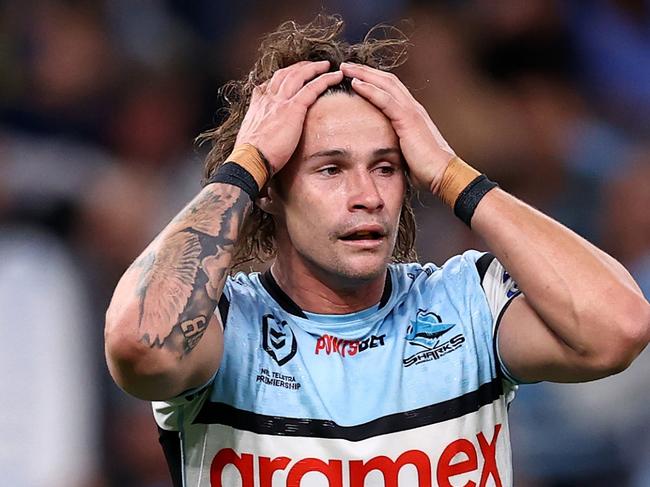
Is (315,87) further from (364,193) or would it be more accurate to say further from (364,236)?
(364,236)

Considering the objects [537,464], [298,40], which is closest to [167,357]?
[298,40]

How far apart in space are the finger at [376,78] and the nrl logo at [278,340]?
806mm

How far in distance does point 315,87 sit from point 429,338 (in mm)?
867

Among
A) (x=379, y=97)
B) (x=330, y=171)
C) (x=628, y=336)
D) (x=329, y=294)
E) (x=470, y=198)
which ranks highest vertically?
(x=379, y=97)

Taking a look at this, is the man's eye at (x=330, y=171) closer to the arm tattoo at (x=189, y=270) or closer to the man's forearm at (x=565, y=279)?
the arm tattoo at (x=189, y=270)

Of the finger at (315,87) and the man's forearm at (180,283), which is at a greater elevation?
the finger at (315,87)

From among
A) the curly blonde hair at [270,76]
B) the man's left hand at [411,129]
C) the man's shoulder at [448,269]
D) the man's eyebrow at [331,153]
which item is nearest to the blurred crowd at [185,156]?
the curly blonde hair at [270,76]

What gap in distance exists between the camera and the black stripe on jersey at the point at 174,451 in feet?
12.2

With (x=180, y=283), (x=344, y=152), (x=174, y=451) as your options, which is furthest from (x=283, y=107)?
(x=174, y=451)

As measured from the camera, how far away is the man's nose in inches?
143

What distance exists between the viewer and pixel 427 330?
12.4 feet

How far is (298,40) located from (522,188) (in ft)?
9.69

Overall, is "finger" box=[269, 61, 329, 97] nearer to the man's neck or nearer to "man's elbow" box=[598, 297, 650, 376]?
the man's neck

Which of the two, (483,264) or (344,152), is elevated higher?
(344,152)
